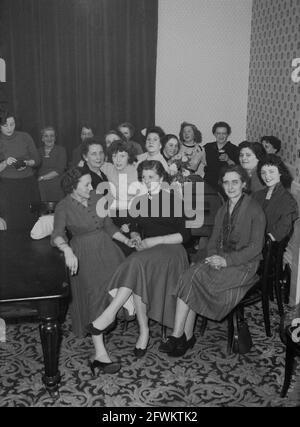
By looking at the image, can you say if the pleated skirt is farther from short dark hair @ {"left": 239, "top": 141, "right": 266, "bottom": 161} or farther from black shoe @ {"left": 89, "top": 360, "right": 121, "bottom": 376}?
short dark hair @ {"left": 239, "top": 141, "right": 266, "bottom": 161}

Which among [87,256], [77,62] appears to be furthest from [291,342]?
[77,62]

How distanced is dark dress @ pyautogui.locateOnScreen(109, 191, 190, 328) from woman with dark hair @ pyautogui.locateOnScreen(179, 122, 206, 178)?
2303mm

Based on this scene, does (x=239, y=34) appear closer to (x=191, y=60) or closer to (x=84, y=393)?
(x=191, y=60)

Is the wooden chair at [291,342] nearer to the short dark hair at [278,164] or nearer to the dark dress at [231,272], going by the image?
the dark dress at [231,272]

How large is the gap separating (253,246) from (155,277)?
740mm

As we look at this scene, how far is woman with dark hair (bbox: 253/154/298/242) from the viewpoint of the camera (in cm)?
403

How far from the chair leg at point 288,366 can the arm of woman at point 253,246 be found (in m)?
0.81

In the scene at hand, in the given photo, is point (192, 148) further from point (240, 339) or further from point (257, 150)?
point (240, 339)

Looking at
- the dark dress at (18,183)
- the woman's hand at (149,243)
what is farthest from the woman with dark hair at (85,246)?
the dark dress at (18,183)

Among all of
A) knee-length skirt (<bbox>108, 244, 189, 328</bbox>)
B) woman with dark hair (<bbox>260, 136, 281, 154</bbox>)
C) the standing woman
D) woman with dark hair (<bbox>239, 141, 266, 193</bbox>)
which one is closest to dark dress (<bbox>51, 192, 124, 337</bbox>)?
knee-length skirt (<bbox>108, 244, 189, 328</bbox>)

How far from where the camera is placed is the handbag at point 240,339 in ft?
12.0

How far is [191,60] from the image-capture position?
7047 mm

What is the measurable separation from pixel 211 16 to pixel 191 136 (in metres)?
1.97
